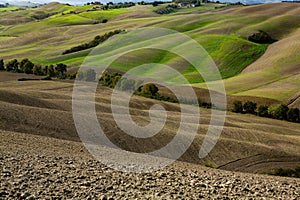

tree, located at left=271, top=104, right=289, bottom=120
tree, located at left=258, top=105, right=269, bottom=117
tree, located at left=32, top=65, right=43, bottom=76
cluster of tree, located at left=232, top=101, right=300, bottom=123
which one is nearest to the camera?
cluster of tree, located at left=232, top=101, right=300, bottom=123

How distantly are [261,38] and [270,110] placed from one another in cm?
5483

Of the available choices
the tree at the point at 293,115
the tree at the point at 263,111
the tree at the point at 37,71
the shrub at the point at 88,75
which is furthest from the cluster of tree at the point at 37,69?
the tree at the point at 293,115

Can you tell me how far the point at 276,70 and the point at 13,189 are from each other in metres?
83.3

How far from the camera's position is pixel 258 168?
3353 cm

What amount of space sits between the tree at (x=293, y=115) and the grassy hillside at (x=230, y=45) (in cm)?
888

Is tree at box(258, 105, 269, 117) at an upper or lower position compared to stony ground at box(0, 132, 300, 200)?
lower

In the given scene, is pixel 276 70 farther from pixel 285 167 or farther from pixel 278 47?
pixel 285 167

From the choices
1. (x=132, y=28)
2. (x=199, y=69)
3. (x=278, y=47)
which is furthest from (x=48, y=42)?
(x=278, y=47)

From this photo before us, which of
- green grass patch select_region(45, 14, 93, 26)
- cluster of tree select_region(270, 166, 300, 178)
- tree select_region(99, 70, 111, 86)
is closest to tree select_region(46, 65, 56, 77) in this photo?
tree select_region(99, 70, 111, 86)

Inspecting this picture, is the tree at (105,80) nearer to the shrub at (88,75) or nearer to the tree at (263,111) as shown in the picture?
the shrub at (88,75)

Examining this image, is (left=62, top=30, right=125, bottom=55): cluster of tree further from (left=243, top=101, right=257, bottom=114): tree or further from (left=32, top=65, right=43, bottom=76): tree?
(left=243, top=101, right=257, bottom=114): tree

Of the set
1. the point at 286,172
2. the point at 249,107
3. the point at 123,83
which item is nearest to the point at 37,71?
the point at 123,83

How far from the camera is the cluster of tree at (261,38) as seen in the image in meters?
114

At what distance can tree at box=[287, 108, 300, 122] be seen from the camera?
60688mm
